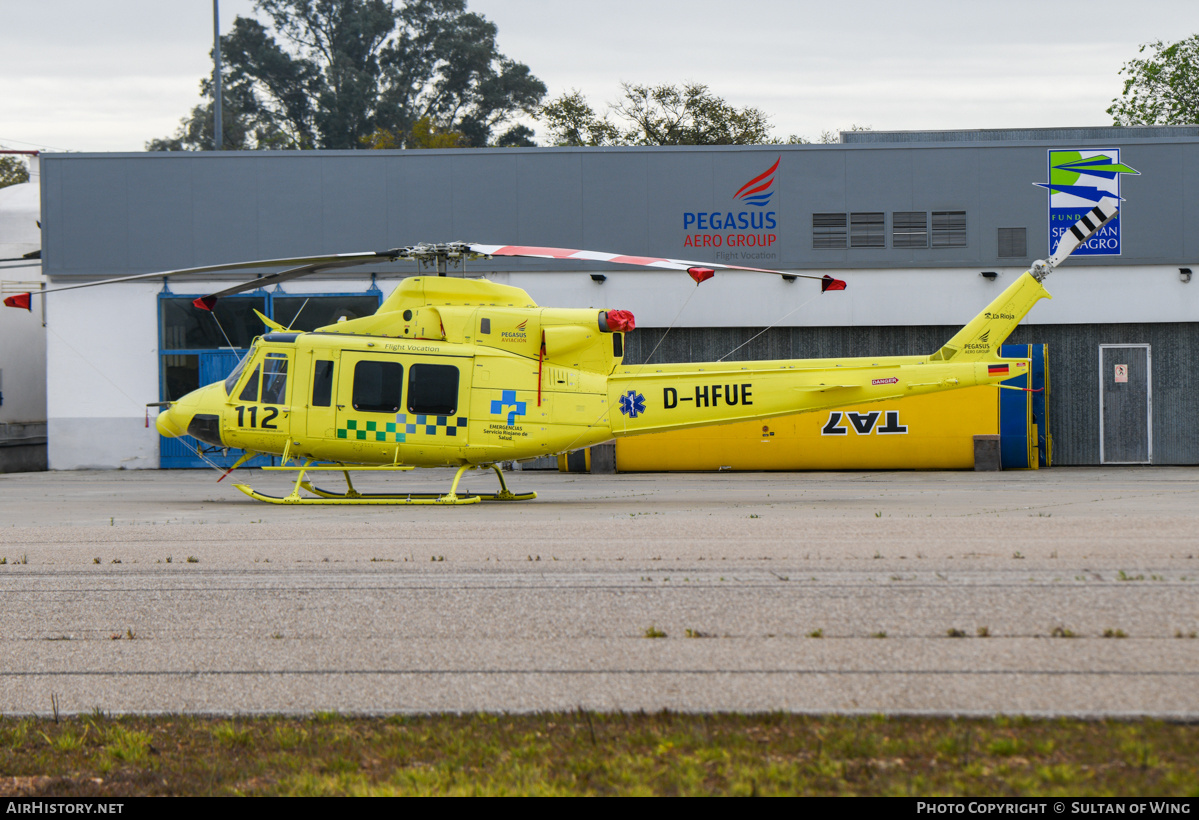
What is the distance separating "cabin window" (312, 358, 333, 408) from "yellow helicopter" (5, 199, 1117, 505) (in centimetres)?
2

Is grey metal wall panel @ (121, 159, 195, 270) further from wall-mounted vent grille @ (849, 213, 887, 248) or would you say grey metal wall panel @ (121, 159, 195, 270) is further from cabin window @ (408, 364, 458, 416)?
wall-mounted vent grille @ (849, 213, 887, 248)

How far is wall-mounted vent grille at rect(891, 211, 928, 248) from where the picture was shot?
22.6 m

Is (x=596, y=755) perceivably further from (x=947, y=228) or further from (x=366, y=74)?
(x=366, y=74)

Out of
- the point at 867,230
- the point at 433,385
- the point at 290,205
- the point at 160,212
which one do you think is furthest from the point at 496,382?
the point at 160,212

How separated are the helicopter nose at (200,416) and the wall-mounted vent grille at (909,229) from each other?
47.8ft

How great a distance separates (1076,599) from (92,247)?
22.3m

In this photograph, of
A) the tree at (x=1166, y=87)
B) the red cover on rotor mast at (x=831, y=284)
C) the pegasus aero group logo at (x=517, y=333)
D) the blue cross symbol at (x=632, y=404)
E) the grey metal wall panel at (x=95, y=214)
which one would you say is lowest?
the blue cross symbol at (x=632, y=404)

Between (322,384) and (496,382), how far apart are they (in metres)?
2.38

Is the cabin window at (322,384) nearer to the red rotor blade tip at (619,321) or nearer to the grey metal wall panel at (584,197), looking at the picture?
the red rotor blade tip at (619,321)

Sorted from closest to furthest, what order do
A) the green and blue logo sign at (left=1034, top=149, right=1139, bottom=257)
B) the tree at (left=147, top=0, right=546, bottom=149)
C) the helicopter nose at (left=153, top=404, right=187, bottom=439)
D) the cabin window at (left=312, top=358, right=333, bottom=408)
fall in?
the cabin window at (left=312, top=358, right=333, bottom=408), the helicopter nose at (left=153, top=404, right=187, bottom=439), the green and blue logo sign at (left=1034, top=149, right=1139, bottom=257), the tree at (left=147, top=0, right=546, bottom=149)

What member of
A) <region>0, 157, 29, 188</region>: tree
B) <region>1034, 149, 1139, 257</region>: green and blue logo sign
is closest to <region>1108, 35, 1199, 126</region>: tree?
<region>1034, 149, 1139, 257</region>: green and blue logo sign

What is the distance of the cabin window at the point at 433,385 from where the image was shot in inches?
553

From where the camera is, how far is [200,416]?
48.0 feet

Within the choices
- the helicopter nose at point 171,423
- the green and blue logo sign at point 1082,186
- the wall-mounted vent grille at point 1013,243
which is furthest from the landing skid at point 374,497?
the green and blue logo sign at point 1082,186
